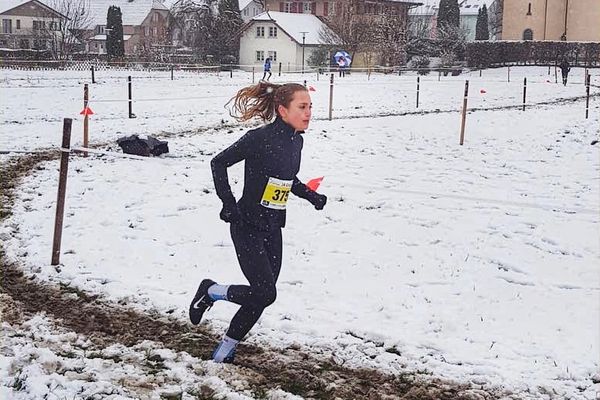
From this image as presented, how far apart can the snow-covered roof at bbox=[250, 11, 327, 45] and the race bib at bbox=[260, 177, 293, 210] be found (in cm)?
6530

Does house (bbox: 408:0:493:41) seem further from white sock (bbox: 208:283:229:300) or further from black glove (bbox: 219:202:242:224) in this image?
black glove (bbox: 219:202:242:224)

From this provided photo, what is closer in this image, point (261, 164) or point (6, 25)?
point (261, 164)

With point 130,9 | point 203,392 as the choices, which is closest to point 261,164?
point 203,392

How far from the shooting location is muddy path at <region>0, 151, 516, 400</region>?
15.3 ft

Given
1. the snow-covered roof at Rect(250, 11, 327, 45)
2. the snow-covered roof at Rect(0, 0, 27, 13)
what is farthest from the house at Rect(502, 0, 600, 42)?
the snow-covered roof at Rect(0, 0, 27, 13)

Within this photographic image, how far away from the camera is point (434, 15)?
8756 cm

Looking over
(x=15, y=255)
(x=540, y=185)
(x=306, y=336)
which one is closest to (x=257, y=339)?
(x=306, y=336)

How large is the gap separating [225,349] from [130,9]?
93.0 metres

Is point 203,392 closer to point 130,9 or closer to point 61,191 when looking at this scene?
point 61,191

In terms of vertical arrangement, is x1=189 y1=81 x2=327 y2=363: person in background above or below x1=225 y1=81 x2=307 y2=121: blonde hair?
below

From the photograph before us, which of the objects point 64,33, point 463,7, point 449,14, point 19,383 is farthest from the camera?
point 463,7

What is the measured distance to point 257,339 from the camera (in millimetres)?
5414

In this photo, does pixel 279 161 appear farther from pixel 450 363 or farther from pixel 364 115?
pixel 364 115

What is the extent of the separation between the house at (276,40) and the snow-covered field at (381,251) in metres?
54.5
